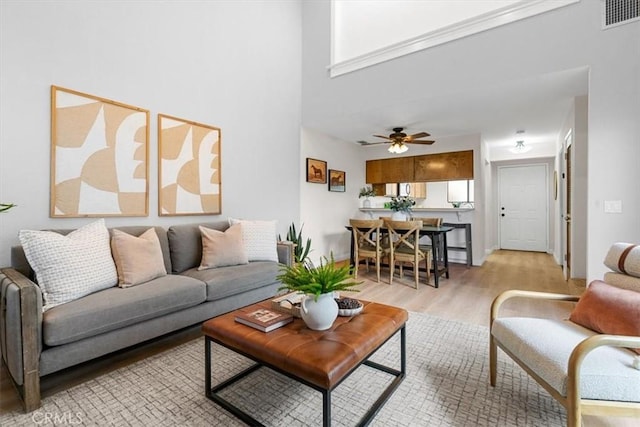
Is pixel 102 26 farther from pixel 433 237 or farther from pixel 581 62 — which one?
pixel 581 62

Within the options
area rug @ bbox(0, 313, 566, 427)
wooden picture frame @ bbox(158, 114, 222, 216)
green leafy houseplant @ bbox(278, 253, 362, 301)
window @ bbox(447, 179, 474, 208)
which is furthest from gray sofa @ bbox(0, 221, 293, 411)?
window @ bbox(447, 179, 474, 208)

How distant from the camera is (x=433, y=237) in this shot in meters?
3.87

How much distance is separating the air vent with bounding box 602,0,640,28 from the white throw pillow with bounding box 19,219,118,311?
4.67m

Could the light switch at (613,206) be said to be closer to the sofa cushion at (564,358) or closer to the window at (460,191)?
the sofa cushion at (564,358)

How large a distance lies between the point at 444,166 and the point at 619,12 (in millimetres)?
3081

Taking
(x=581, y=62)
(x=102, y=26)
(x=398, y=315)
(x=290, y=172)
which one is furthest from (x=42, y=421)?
(x=581, y=62)

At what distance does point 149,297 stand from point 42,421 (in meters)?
0.73

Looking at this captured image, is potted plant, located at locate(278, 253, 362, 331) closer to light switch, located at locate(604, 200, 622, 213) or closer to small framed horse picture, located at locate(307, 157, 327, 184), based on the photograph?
light switch, located at locate(604, 200, 622, 213)

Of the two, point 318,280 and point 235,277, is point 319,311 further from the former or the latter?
point 235,277

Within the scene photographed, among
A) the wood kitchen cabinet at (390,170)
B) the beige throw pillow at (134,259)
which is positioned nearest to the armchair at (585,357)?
the beige throw pillow at (134,259)

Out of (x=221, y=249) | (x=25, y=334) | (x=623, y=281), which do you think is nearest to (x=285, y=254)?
(x=221, y=249)

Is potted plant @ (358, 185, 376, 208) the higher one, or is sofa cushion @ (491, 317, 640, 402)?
potted plant @ (358, 185, 376, 208)

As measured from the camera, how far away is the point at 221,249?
9.18ft

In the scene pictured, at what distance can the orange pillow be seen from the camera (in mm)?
1285
